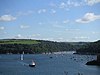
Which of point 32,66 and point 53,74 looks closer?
point 53,74

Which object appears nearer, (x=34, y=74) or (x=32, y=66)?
(x=34, y=74)

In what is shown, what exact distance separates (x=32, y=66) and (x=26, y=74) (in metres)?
30.1

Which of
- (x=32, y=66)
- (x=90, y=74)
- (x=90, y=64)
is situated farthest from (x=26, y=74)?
(x=90, y=64)

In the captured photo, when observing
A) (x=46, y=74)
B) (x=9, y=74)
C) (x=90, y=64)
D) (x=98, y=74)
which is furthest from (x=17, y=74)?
(x=90, y=64)

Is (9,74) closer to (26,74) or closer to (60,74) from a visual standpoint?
(26,74)

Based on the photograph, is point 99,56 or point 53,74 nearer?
point 53,74

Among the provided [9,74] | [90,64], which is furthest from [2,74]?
[90,64]

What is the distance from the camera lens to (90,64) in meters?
122

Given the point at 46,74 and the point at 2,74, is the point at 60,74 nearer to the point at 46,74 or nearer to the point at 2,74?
the point at 46,74

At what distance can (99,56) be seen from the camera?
12100 centimetres

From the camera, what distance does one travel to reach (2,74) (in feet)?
282

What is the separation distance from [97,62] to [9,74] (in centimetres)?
4599

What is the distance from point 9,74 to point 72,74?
16950 mm

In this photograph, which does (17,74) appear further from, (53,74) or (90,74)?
(90,74)
